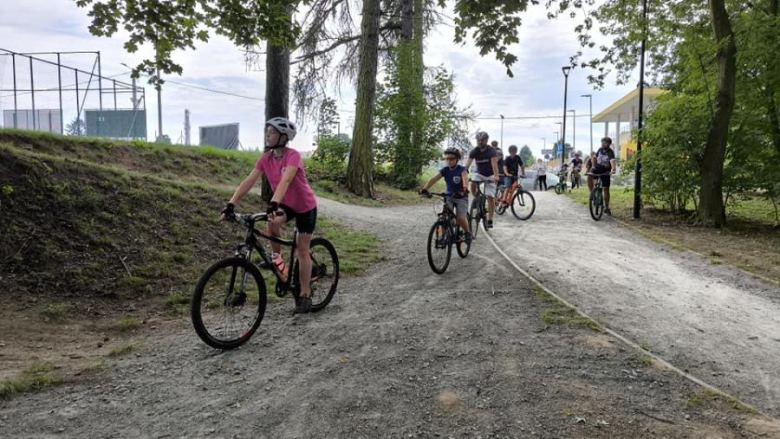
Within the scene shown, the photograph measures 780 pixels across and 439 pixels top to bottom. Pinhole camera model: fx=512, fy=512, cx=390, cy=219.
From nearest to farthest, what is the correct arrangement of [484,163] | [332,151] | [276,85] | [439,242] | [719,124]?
[439,242] → [484,163] → [276,85] → [719,124] → [332,151]

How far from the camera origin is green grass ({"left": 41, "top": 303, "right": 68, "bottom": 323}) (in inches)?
209

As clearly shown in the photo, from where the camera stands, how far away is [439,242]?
748 centimetres

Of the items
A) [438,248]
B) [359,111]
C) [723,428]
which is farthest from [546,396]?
[359,111]

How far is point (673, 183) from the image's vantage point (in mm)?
13617

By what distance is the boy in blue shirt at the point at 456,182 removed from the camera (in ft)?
25.2

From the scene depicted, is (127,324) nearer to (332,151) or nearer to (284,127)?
(284,127)

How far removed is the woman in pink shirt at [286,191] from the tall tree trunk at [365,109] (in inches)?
489

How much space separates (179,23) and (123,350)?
3991 mm

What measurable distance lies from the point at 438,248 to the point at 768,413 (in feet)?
14.8

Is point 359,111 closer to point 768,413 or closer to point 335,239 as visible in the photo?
point 335,239

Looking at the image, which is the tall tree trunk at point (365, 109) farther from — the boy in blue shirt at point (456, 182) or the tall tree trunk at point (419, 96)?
the boy in blue shirt at point (456, 182)

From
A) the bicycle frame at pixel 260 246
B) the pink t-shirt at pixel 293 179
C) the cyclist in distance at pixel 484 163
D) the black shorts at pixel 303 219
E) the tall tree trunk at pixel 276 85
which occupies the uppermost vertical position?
the tall tree trunk at pixel 276 85

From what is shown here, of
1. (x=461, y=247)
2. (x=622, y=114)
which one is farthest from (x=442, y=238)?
(x=622, y=114)

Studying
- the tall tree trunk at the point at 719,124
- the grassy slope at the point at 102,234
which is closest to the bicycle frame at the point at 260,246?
the grassy slope at the point at 102,234
